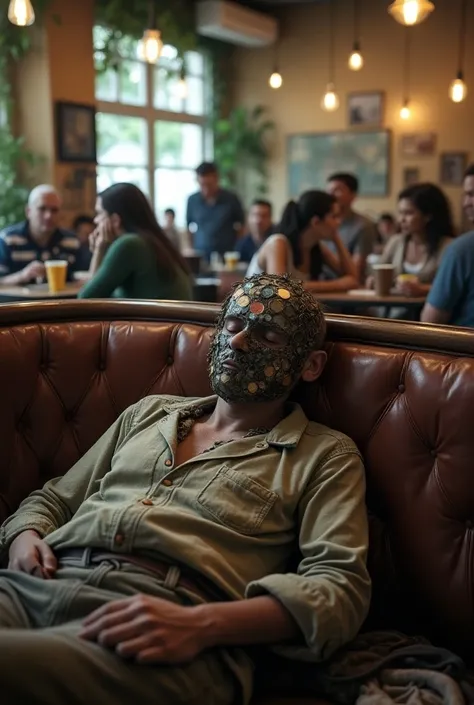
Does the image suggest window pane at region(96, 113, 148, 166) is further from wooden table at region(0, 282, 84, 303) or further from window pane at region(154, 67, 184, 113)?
wooden table at region(0, 282, 84, 303)

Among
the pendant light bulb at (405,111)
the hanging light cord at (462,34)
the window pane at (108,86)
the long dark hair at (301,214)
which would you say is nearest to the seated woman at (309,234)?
the long dark hair at (301,214)

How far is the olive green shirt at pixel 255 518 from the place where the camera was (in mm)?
1326

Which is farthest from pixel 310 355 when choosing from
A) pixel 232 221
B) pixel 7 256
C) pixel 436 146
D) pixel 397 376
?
pixel 436 146

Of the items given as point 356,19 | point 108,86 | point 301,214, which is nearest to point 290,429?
point 301,214

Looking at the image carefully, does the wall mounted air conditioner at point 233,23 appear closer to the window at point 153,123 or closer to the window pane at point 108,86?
the window at point 153,123

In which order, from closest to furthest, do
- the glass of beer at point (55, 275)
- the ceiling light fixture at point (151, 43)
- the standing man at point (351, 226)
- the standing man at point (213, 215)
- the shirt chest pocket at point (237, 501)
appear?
the shirt chest pocket at point (237, 501) → the glass of beer at point (55, 275) → the ceiling light fixture at point (151, 43) → the standing man at point (351, 226) → the standing man at point (213, 215)

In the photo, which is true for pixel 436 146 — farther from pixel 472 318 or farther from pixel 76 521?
pixel 76 521

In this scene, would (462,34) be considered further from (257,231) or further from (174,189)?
(257,231)

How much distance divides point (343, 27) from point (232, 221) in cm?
342

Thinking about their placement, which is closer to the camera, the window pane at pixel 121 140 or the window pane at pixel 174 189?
the window pane at pixel 121 140

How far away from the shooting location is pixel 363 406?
161 centimetres

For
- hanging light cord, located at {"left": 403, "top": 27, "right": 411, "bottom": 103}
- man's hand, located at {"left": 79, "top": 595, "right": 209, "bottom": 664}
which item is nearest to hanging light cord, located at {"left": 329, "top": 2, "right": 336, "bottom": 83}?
hanging light cord, located at {"left": 403, "top": 27, "right": 411, "bottom": 103}

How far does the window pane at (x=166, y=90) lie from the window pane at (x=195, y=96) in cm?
27

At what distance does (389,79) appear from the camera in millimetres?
9328
